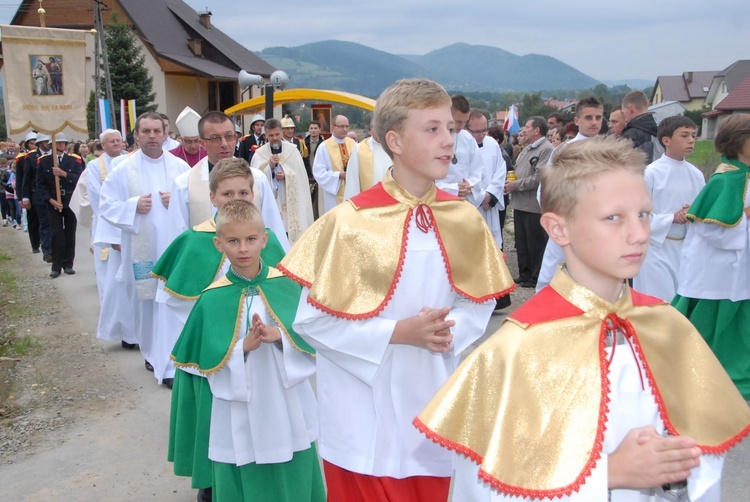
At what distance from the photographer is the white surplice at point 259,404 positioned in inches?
150

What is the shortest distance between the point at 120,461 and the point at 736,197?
483 cm

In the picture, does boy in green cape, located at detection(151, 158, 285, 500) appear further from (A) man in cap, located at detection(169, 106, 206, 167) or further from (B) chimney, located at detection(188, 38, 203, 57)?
(B) chimney, located at detection(188, 38, 203, 57)

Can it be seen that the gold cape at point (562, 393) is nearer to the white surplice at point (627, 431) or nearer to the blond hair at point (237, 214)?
the white surplice at point (627, 431)

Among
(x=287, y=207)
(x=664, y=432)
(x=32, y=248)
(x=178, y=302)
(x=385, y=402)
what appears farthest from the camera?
(x=32, y=248)

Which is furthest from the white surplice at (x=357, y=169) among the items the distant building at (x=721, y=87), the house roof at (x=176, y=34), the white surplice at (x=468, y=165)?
the distant building at (x=721, y=87)

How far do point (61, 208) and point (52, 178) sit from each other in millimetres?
1190

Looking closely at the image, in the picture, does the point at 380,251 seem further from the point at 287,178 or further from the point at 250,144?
the point at 250,144

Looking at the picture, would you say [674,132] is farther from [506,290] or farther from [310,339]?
[310,339]

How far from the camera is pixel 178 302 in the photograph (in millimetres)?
4480

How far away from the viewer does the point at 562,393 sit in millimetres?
1989

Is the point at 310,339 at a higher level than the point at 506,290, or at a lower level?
lower

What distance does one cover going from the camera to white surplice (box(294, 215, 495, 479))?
2971mm

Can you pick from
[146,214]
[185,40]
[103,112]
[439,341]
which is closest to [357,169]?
[146,214]

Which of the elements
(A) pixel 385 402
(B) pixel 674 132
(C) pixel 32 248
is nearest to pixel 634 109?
(B) pixel 674 132
